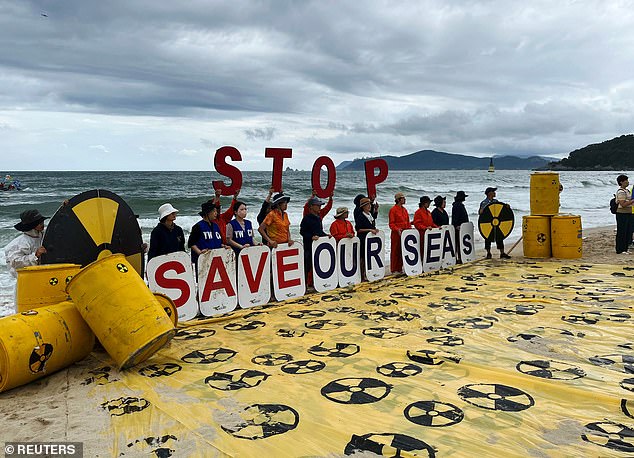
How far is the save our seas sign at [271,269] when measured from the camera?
238 inches

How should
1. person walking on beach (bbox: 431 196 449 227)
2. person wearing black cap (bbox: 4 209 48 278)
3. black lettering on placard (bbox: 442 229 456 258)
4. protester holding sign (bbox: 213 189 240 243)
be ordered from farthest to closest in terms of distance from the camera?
person walking on beach (bbox: 431 196 449 227) < black lettering on placard (bbox: 442 229 456 258) < protester holding sign (bbox: 213 189 240 243) < person wearing black cap (bbox: 4 209 48 278)

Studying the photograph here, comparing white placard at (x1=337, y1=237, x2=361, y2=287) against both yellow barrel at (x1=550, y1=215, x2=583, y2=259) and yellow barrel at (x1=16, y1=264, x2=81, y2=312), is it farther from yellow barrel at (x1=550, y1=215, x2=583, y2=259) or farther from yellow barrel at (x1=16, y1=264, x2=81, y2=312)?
yellow barrel at (x1=550, y1=215, x2=583, y2=259)

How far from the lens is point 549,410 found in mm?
3332

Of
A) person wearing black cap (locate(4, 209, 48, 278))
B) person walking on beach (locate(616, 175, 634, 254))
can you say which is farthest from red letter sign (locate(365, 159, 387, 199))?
person wearing black cap (locate(4, 209, 48, 278))

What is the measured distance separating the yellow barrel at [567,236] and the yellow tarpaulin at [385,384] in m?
3.97

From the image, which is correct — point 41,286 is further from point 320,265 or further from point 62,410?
point 320,265

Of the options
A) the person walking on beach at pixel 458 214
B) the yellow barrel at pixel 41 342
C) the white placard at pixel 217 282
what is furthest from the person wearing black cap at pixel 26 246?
the person walking on beach at pixel 458 214

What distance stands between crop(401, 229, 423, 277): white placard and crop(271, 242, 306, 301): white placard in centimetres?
235

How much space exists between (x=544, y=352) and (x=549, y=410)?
130 cm

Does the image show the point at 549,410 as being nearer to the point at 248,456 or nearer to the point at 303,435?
the point at 303,435

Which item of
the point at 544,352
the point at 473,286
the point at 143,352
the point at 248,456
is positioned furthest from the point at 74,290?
the point at 473,286

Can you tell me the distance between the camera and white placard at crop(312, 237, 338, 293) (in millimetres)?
7750

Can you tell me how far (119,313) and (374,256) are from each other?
5.22m

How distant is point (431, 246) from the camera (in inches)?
373
